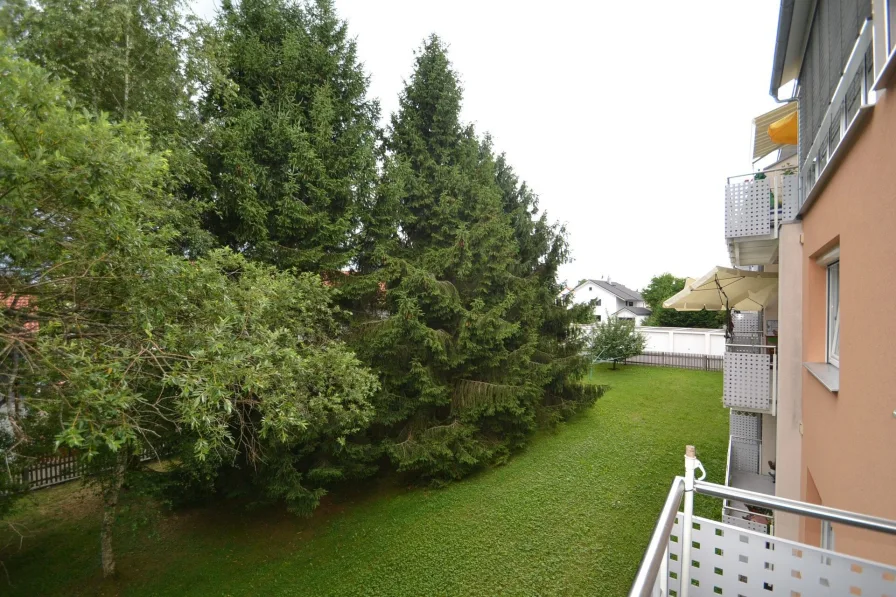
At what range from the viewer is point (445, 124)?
10008 mm

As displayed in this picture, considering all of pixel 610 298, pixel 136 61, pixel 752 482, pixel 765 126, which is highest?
pixel 765 126

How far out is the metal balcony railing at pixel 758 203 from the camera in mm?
4828

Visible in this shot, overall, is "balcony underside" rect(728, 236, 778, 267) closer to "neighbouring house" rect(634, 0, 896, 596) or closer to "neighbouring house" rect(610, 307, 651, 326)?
"neighbouring house" rect(634, 0, 896, 596)

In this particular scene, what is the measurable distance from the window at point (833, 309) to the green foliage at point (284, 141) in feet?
23.7

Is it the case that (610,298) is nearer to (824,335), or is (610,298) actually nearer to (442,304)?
(442,304)

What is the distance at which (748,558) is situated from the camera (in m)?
1.80

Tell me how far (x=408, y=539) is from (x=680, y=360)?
18985 millimetres

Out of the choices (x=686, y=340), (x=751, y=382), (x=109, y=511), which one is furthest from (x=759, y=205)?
(x=686, y=340)

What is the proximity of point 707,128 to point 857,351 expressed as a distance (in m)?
13.9

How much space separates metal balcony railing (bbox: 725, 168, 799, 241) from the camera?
4.83 metres

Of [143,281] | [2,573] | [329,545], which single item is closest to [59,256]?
[143,281]

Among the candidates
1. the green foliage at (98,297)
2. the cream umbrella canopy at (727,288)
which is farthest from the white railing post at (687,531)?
the cream umbrella canopy at (727,288)

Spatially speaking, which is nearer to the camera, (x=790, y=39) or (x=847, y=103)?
(x=847, y=103)

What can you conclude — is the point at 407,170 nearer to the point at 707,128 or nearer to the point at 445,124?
the point at 445,124
